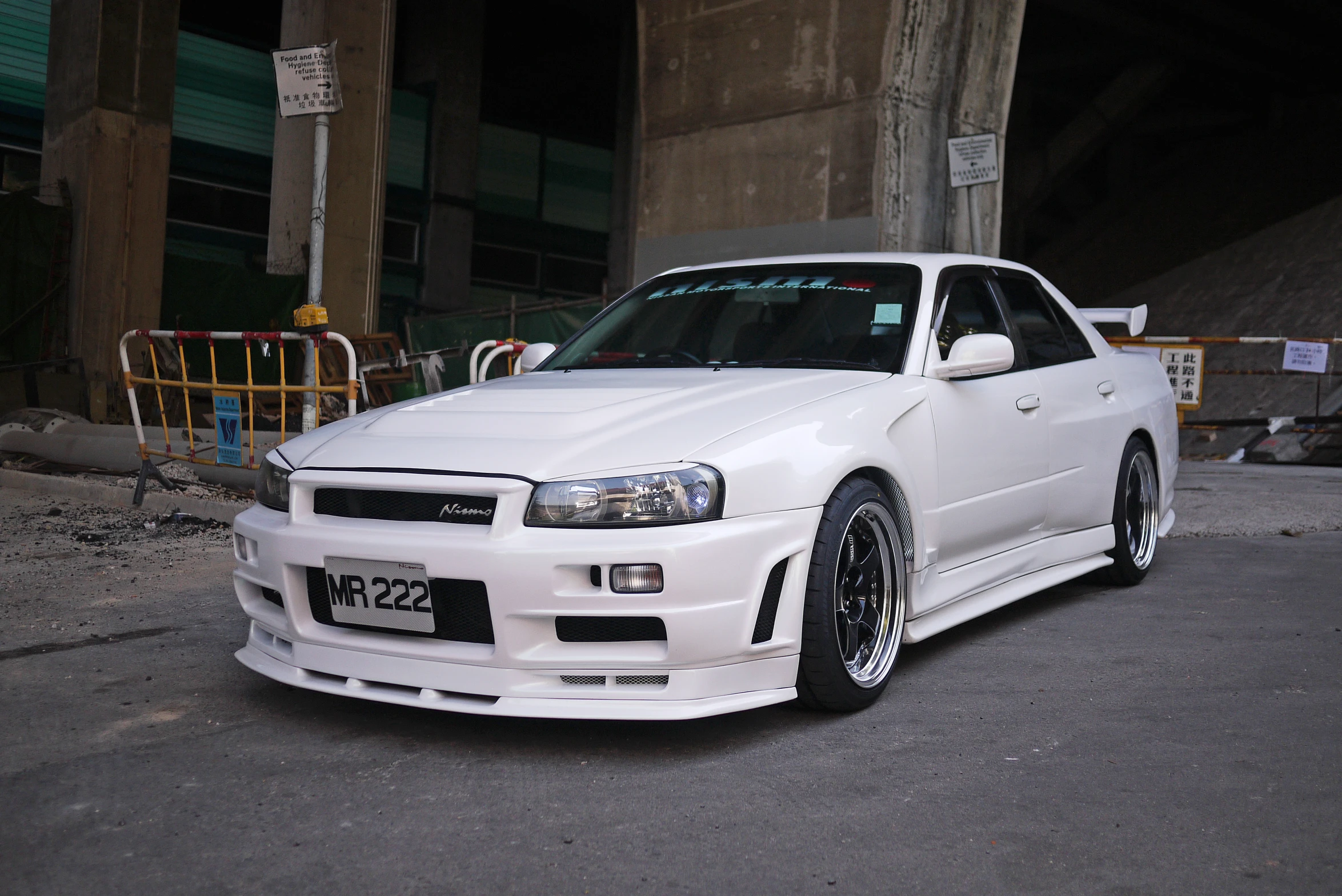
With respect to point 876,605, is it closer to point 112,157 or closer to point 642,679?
point 642,679

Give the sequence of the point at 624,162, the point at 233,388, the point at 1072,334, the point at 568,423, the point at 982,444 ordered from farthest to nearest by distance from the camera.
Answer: the point at 624,162 < the point at 233,388 < the point at 1072,334 < the point at 982,444 < the point at 568,423

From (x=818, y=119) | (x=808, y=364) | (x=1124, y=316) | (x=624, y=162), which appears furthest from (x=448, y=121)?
(x=808, y=364)

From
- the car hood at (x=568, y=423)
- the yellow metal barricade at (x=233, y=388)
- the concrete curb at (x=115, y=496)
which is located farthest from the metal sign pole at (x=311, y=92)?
the car hood at (x=568, y=423)

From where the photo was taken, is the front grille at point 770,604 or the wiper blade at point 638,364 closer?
the front grille at point 770,604

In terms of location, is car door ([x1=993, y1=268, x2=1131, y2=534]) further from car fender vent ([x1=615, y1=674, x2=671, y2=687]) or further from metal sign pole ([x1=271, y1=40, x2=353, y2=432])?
metal sign pole ([x1=271, y1=40, x2=353, y2=432])

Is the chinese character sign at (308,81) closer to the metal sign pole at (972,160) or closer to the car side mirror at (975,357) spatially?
the metal sign pole at (972,160)

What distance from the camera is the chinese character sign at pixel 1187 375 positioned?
37.2 ft

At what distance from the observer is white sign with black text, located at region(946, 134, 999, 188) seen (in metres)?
7.90

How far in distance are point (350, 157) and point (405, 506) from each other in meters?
11.7

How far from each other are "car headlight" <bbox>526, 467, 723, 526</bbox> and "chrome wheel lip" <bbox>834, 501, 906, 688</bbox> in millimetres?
580

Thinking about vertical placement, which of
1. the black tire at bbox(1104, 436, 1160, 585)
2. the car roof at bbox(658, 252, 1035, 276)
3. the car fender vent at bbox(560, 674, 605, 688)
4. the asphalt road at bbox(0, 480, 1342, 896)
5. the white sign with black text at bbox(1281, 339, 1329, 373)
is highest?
the white sign with black text at bbox(1281, 339, 1329, 373)

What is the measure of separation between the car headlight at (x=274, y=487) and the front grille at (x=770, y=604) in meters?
1.34

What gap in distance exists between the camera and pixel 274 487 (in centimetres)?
340

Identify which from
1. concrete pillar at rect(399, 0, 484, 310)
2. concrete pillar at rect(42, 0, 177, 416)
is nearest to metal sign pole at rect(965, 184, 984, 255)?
concrete pillar at rect(42, 0, 177, 416)
